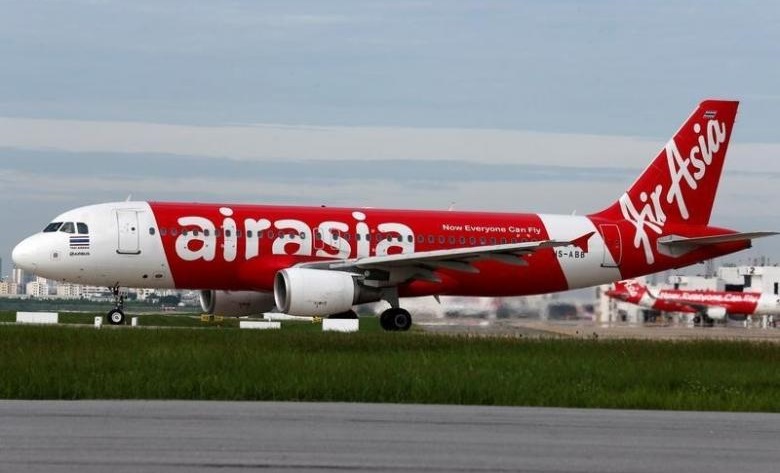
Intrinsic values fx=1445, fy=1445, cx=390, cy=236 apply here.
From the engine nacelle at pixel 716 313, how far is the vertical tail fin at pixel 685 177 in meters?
53.0

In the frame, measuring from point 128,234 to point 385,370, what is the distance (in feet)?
54.4

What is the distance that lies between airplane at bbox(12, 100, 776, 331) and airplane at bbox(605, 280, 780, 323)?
55.4 meters

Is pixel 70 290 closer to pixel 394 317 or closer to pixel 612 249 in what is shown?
pixel 394 317

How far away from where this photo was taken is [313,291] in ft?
116

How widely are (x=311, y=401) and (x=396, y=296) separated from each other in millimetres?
19807

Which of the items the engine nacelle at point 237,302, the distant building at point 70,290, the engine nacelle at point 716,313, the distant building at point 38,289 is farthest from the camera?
the engine nacelle at point 716,313

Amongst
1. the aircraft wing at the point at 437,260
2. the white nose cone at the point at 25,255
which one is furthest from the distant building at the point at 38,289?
the aircraft wing at the point at 437,260

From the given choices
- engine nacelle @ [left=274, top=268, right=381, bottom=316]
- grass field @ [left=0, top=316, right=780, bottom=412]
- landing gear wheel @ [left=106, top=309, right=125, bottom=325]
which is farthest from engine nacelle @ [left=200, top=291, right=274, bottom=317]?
grass field @ [left=0, top=316, right=780, bottom=412]

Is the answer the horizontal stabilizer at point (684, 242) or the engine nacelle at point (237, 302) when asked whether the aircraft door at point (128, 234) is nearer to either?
the engine nacelle at point (237, 302)

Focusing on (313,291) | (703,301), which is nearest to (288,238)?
(313,291)

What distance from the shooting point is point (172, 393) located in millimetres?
18625

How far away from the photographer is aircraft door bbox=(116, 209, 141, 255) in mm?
36500

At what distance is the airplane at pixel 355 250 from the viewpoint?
120 ft

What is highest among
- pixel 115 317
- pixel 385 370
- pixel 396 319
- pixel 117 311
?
pixel 117 311
